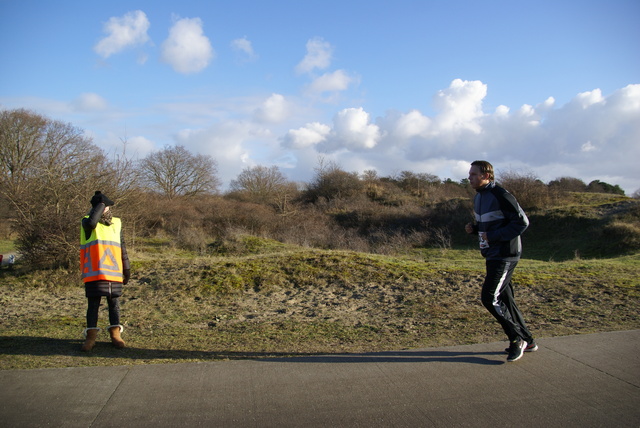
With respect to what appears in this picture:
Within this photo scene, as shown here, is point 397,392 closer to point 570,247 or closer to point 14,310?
point 14,310

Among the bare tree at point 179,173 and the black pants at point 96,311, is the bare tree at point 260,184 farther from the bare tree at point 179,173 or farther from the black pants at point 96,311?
the black pants at point 96,311

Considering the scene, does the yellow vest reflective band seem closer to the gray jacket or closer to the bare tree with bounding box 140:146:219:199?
the gray jacket

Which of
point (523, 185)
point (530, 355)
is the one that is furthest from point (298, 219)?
point (530, 355)

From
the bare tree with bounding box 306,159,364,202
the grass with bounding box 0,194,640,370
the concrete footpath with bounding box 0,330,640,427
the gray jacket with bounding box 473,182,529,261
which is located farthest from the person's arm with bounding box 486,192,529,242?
the bare tree with bounding box 306,159,364,202

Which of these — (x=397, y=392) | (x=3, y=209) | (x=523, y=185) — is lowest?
(x=397, y=392)

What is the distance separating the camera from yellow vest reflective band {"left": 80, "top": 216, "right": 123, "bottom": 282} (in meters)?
5.16

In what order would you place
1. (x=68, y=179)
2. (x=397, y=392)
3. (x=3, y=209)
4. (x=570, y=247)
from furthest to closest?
(x=570, y=247)
(x=3, y=209)
(x=68, y=179)
(x=397, y=392)

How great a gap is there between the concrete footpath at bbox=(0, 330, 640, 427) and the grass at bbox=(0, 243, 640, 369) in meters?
0.50

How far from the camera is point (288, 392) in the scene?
3.85 meters

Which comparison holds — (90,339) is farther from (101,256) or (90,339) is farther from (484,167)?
(484,167)

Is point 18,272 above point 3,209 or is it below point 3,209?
below

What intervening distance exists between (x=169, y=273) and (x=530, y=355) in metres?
6.65

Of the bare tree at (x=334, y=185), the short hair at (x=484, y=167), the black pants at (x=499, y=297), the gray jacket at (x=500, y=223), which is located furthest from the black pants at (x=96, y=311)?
the bare tree at (x=334, y=185)

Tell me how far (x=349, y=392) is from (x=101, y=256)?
322 centimetres
